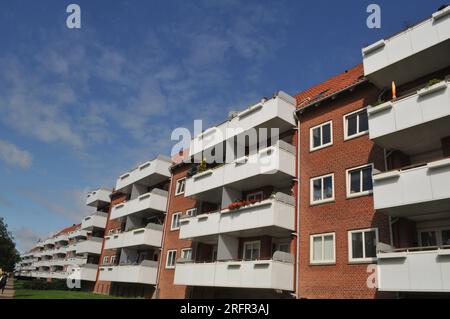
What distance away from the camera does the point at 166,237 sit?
1382 inches

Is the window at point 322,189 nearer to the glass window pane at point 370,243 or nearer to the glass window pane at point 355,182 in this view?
the glass window pane at point 355,182

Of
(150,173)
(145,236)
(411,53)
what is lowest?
(145,236)

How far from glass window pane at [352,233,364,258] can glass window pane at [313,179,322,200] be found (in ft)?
10.6

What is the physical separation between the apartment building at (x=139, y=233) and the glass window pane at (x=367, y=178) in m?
21.1

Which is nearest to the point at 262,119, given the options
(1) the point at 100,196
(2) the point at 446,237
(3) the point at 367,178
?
(3) the point at 367,178

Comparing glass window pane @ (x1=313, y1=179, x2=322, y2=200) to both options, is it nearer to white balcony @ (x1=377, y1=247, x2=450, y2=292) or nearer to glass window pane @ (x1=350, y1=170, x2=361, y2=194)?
glass window pane @ (x1=350, y1=170, x2=361, y2=194)

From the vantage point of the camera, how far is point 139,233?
36.2 meters

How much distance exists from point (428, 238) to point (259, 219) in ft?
28.1

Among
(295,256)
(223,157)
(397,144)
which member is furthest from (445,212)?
(223,157)

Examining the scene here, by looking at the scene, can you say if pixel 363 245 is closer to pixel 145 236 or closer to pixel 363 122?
pixel 363 122

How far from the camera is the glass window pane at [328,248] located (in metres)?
19.9
